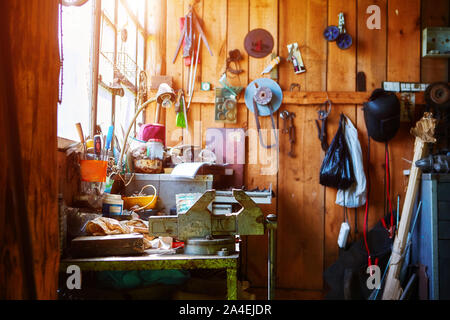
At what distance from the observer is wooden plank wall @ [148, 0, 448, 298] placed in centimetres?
336

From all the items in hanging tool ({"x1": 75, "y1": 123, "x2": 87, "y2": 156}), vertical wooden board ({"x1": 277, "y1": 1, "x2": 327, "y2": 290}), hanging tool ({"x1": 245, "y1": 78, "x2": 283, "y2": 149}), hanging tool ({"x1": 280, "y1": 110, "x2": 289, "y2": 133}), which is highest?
hanging tool ({"x1": 245, "y1": 78, "x2": 283, "y2": 149})

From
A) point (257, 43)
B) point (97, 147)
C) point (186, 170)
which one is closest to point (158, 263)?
point (97, 147)

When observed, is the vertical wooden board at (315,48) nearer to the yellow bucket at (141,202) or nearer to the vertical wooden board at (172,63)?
the vertical wooden board at (172,63)

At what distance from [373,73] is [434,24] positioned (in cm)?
72

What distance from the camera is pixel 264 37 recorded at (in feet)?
11.2

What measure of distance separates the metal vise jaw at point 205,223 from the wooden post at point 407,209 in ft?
6.14

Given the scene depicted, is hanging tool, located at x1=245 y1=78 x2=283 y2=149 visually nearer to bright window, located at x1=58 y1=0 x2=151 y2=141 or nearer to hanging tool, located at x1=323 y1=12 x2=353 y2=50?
hanging tool, located at x1=323 y1=12 x2=353 y2=50

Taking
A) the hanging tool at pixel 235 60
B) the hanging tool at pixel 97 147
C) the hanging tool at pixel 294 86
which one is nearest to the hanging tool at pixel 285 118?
the hanging tool at pixel 294 86

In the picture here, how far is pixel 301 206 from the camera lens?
338cm

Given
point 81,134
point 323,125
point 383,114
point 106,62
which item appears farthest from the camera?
point 323,125

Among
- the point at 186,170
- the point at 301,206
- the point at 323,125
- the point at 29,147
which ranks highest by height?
the point at 323,125

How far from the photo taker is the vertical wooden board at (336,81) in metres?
3.35

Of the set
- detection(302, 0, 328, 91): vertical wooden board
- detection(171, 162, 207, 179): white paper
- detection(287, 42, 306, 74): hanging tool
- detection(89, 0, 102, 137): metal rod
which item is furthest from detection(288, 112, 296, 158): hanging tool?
detection(89, 0, 102, 137): metal rod

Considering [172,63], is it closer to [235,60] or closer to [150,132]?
[235,60]
